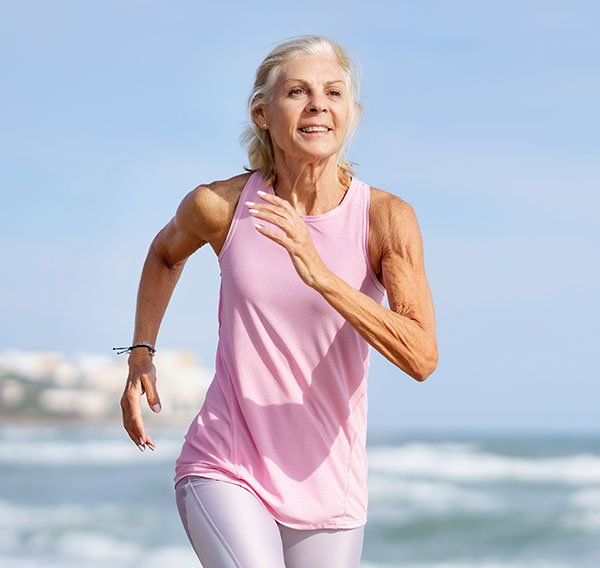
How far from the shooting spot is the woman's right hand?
2.84 m

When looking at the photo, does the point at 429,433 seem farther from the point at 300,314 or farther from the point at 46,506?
the point at 300,314

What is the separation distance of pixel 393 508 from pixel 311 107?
11.6 meters

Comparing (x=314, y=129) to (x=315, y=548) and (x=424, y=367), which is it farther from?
(x=315, y=548)

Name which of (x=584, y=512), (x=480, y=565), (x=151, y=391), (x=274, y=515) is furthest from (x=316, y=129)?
(x=584, y=512)

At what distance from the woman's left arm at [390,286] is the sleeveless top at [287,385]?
0.09 meters

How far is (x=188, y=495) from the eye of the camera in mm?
2529

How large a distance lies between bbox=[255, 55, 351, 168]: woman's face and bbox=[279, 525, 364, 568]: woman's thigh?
101 centimetres

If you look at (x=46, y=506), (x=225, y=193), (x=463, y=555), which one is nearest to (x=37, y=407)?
(x=46, y=506)

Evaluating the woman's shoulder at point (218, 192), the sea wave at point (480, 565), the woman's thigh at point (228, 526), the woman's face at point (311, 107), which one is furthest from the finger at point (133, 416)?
the sea wave at point (480, 565)

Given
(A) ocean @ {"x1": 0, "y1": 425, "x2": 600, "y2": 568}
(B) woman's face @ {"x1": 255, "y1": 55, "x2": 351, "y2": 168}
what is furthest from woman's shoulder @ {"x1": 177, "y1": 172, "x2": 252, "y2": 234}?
(A) ocean @ {"x1": 0, "y1": 425, "x2": 600, "y2": 568}

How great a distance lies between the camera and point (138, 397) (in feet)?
9.36

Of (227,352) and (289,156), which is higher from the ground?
(289,156)

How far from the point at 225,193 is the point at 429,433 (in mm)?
28348

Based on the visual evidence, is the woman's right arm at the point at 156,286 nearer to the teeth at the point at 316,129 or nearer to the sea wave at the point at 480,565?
the teeth at the point at 316,129
